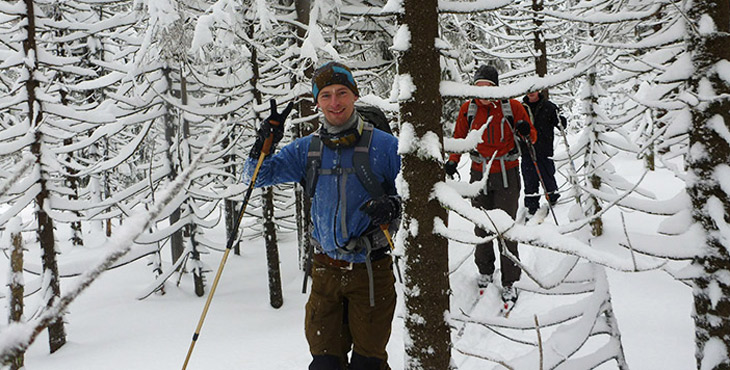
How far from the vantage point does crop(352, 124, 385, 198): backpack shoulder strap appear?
3.48m

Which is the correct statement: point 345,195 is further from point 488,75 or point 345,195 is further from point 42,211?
point 42,211

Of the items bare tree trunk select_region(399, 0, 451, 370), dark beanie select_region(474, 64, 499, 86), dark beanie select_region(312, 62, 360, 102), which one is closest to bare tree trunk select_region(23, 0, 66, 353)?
dark beanie select_region(312, 62, 360, 102)

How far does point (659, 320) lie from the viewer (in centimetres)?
496

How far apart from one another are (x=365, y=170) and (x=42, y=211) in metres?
7.33

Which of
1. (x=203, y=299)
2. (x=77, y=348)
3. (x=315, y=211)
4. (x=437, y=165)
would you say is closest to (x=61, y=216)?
(x=77, y=348)

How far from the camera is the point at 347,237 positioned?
350cm

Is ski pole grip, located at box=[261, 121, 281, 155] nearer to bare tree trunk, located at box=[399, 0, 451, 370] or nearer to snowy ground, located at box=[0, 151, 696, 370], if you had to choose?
bare tree trunk, located at box=[399, 0, 451, 370]

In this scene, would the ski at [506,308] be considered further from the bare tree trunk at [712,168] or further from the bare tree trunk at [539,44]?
the bare tree trunk at [539,44]

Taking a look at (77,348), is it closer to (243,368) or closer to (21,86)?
(243,368)

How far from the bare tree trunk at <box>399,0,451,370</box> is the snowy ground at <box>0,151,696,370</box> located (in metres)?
0.41

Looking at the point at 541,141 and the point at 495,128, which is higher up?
the point at 495,128

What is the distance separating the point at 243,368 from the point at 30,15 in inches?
288

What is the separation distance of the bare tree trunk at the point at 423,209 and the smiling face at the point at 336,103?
3.73ft

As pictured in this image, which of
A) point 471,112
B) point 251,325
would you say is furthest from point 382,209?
point 251,325
